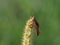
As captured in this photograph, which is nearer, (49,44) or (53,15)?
(49,44)

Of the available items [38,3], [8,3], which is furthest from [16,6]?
[38,3]

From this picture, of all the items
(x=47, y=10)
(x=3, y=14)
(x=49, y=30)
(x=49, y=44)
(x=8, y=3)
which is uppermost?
(x=8, y=3)

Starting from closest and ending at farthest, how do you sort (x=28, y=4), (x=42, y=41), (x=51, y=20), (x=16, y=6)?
(x=42, y=41), (x=51, y=20), (x=28, y=4), (x=16, y=6)

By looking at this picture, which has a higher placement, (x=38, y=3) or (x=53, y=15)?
(x=38, y=3)

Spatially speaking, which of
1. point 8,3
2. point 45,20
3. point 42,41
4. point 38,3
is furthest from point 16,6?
point 42,41

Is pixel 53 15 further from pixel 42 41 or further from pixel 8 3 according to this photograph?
pixel 8 3

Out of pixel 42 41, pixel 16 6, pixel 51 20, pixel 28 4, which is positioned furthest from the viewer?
pixel 16 6
